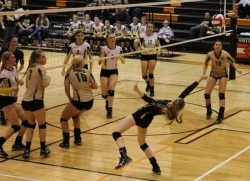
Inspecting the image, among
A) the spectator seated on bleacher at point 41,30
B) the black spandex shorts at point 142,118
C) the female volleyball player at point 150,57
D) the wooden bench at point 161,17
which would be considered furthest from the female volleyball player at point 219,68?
the spectator seated on bleacher at point 41,30

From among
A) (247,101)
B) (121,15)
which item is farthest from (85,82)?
(121,15)

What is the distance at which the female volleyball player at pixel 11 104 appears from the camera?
42.9 feet

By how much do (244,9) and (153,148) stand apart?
16119mm

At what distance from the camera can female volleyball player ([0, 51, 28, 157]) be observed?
1307 cm

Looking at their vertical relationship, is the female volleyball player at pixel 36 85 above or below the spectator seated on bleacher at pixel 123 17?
below

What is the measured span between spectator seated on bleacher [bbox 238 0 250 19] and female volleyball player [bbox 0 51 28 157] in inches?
663

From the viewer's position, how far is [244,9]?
93.2 feet

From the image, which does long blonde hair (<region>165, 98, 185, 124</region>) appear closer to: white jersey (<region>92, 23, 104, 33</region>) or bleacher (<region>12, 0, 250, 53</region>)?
bleacher (<region>12, 0, 250, 53</region>)

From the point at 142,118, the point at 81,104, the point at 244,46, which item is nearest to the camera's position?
the point at 142,118

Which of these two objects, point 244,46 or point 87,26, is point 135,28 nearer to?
point 87,26

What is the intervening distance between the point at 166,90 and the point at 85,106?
7.31m

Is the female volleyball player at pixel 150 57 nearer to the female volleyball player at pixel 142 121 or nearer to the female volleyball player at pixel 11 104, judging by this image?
the female volleyball player at pixel 11 104

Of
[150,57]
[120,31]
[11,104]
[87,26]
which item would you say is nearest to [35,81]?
[11,104]

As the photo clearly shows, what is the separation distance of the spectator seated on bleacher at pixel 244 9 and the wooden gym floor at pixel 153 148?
9086mm
